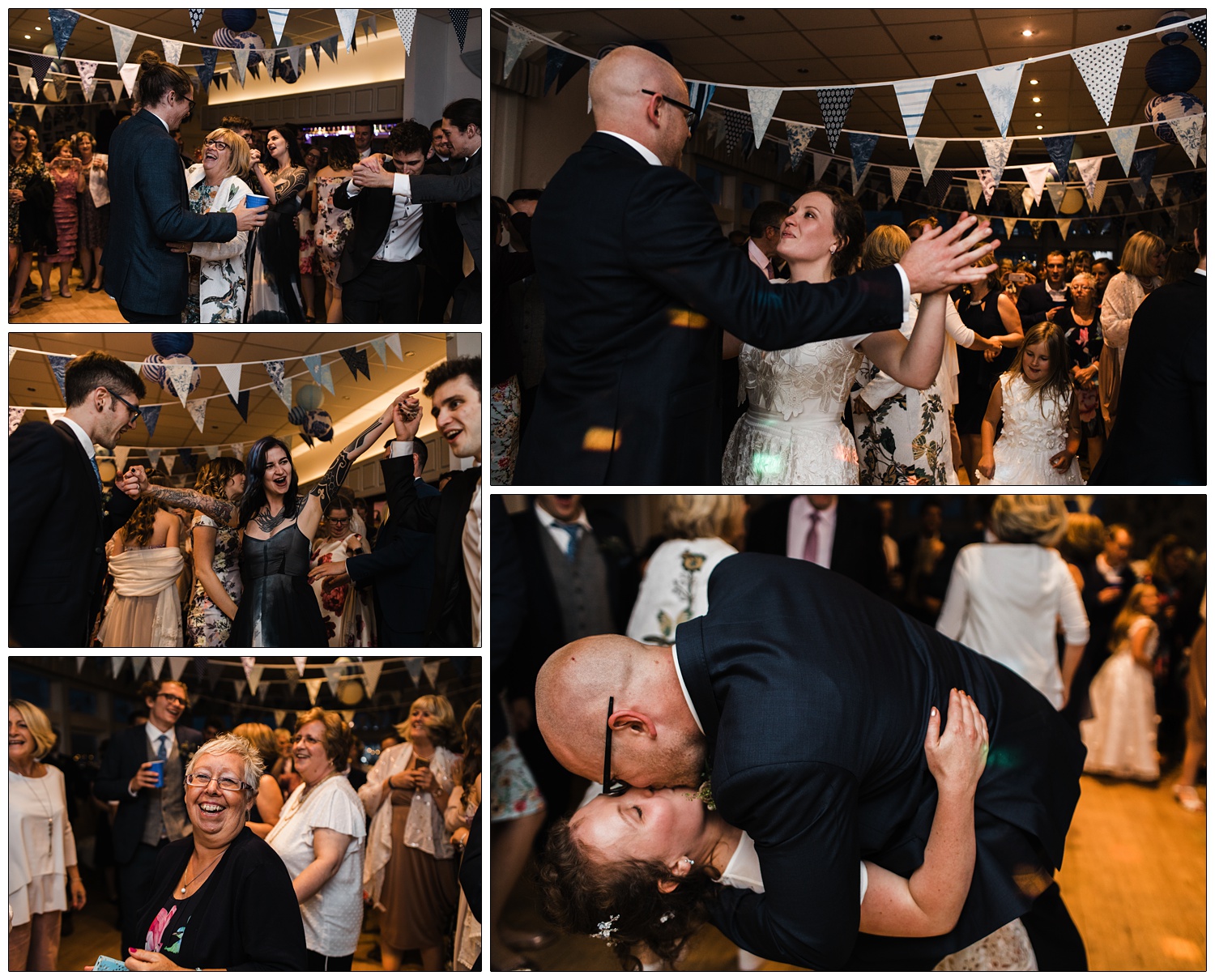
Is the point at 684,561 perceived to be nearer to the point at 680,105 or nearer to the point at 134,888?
the point at 680,105

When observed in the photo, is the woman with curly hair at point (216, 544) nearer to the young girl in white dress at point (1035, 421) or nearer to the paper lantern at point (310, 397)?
the paper lantern at point (310, 397)

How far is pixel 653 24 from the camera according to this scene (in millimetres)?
2258

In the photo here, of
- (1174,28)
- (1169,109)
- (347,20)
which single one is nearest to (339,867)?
(347,20)

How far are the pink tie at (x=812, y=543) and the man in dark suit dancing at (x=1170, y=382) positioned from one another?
0.69m

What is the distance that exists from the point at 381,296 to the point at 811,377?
946mm

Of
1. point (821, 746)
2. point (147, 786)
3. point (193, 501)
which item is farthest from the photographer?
point (147, 786)

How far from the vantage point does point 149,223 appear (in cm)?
225

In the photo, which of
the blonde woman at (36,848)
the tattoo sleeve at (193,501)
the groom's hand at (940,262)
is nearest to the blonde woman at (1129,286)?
the groom's hand at (940,262)

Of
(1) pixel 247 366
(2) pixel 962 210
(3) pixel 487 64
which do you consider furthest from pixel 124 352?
(2) pixel 962 210

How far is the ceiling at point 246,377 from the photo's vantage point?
7.35 ft

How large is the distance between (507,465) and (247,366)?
0.60 m

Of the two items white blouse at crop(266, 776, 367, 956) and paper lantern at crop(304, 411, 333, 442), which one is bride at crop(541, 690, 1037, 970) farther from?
paper lantern at crop(304, 411, 333, 442)

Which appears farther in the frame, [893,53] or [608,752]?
[893,53]

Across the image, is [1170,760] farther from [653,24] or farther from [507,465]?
[653,24]
